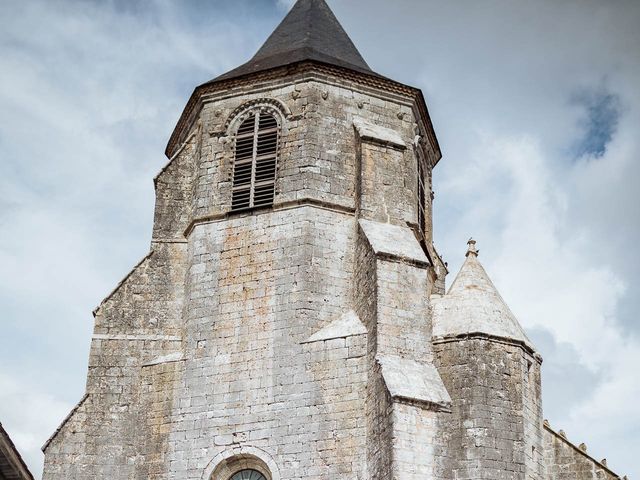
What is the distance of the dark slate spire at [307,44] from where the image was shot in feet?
74.3

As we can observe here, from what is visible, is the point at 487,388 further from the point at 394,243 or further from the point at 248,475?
the point at 248,475

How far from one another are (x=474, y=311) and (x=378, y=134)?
12.9 feet

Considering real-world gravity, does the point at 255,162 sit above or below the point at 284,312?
above

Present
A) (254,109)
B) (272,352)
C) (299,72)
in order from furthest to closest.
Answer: (254,109) → (299,72) → (272,352)

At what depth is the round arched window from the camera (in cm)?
1911

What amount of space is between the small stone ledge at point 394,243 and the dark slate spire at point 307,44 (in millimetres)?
3582

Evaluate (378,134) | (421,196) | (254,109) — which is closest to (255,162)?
(254,109)

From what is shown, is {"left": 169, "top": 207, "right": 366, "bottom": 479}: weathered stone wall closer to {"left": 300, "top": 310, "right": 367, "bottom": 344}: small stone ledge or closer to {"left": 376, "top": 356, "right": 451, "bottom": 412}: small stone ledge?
{"left": 300, "top": 310, "right": 367, "bottom": 344}: small stone ledge

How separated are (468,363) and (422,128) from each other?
245 inches

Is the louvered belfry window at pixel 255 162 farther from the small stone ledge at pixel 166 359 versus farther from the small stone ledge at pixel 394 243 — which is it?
the small stone ledge at pixel 166 359

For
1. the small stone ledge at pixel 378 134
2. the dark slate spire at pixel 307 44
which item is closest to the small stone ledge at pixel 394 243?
the small stone ledge at pixel 378 134

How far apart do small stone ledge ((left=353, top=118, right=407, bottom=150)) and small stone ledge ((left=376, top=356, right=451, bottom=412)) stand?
466 centimetres

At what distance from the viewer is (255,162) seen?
21734mm

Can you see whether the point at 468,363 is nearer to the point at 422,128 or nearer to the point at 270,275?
the point at 270,275
